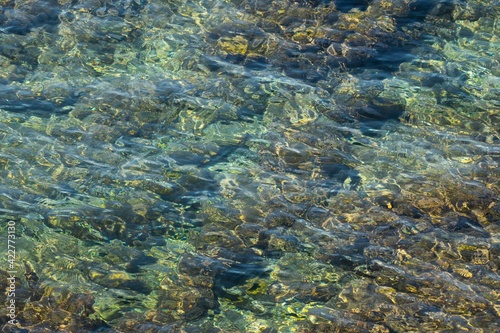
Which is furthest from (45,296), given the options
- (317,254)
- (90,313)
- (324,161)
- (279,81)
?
(279,81)

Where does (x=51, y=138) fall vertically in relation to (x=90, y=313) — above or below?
above

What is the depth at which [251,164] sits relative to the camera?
27.9 feet

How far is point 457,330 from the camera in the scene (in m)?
6.37

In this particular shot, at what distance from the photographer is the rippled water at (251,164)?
6.80 meters

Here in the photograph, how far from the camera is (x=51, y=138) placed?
885 centimetres

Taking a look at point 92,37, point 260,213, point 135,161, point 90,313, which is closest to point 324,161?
point 260,213

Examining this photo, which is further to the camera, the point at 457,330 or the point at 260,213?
the point at 260,213

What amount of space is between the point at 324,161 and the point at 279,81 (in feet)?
6.08

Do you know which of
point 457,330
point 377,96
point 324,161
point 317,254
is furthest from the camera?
point 377,96

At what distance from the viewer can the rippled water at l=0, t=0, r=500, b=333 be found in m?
6.80

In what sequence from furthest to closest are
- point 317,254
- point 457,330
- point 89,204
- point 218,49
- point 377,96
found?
1. point 218,49
2. point 377,96
3. point 89,204
4. point 317,254
5. point 457,330

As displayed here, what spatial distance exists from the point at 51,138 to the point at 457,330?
5.59 m

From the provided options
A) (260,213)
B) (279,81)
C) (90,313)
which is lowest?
(90,313)

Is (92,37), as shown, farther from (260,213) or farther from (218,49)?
(260,213)
